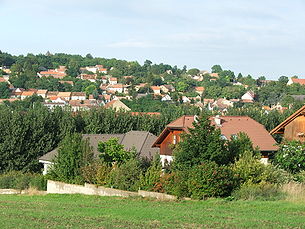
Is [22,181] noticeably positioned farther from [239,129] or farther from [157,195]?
[239,129]

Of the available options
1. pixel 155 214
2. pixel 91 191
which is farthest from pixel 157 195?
pixel 155 214

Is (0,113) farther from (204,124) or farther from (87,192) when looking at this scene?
(204,124)

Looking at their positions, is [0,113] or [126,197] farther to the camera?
[0,113]

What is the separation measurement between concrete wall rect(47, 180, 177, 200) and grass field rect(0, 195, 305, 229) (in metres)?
1.29

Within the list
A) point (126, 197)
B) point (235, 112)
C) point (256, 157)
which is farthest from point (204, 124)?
point (235, 112)

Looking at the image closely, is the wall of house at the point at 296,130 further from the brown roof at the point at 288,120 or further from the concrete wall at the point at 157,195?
the concrete wall at the point at 157,195

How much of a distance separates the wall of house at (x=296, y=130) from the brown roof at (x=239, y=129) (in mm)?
13482

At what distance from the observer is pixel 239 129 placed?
156 feet

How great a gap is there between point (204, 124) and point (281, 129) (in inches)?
170

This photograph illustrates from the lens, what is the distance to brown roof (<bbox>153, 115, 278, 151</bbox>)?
44.8 metres

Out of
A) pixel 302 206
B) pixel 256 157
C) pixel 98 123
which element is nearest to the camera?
pixel 302 206

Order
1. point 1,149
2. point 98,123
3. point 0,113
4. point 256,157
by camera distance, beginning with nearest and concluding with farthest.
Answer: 1. point 256,157
2. point 1,149
3. point 0,113
4. point 98,123

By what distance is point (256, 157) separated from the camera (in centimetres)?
2984

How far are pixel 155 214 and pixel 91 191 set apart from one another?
11.8 metres
